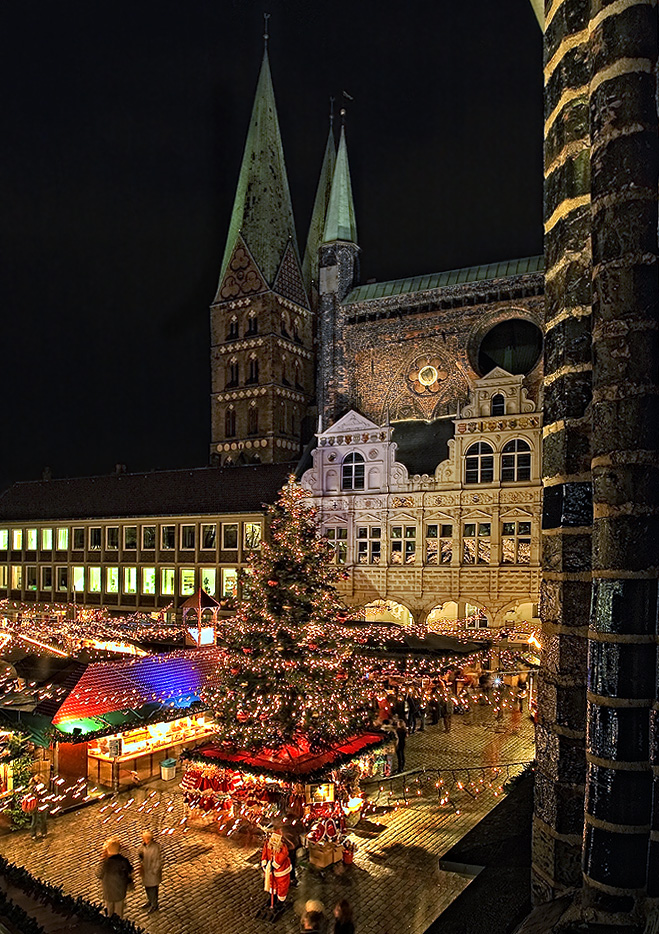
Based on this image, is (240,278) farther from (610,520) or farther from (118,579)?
(610,520)

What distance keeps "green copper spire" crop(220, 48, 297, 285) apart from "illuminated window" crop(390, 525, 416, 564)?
28.4 metres

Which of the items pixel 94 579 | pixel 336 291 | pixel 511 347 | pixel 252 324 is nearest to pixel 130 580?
pixel 94 579

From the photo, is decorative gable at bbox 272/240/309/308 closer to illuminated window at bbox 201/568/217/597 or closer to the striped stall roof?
illuminated window at bbox 201/568/217/597

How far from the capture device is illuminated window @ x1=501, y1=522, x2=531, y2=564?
30281 mm

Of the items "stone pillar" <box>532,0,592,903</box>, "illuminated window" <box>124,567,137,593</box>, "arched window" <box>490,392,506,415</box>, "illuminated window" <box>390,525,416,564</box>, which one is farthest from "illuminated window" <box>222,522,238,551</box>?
"stone pillar" <box>532,0,592,903</box>

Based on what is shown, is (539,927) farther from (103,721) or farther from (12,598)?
(12,598)

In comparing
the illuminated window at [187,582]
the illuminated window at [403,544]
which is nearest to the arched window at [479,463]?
the illuminated window at [403,544]

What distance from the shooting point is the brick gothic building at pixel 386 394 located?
102ft

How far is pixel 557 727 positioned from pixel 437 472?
25.7m

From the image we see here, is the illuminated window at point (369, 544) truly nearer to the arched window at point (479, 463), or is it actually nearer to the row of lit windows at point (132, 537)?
the row of lit windows at point (132, 537)

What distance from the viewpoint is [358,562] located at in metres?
33.7

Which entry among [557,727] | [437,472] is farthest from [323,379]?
[557,727]

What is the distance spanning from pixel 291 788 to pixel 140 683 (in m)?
5.15

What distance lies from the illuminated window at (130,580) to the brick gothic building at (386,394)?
412 inches
